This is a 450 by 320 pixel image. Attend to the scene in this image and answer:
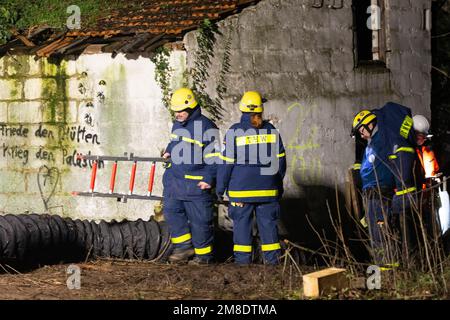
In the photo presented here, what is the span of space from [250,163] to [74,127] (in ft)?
10.5

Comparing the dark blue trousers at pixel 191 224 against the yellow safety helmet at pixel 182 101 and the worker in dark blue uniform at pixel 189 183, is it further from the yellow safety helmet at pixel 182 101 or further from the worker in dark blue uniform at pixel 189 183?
the yellow safety helmet at pixel 182 101

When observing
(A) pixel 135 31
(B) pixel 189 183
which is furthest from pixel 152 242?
(A) pixel 135 31

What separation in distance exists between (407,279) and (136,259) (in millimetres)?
3916

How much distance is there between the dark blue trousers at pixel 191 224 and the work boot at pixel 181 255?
46 millimetres

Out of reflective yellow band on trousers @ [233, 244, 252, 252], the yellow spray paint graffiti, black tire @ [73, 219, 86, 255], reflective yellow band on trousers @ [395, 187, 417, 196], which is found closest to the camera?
reflective yellow band on trousers @ [395, 187, 417, 196]

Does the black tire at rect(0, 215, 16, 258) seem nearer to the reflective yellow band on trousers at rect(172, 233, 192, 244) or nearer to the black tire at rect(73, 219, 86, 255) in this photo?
the black tire at rect(73, 219, 86, 255)

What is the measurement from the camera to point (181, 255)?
1180 centimetres

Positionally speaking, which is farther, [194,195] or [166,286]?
[194,195]

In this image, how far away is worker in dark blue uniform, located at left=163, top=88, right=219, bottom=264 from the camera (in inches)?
456

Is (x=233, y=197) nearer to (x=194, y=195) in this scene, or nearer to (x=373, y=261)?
(x=194, y=195)

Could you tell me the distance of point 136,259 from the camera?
12031mm

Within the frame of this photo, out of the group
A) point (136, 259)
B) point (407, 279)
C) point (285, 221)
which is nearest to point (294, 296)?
point (407, 279)

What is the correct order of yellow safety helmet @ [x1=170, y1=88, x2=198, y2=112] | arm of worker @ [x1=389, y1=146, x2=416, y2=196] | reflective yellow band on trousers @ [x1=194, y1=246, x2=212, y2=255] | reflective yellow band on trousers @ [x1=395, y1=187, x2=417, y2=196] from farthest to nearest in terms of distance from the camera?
reflective yellow band on trousers @ [x1=194, y1=246, x2=212, y2=255] → yellow safety helmet @ [x1=170, y1=88, x2=198, y2=112] → arm of worker @ [x1=389, y1=146, x2=416, y2=196] → reflective yellow band on trousers @ [x1=395, y1=187, x2=417, y2=196]

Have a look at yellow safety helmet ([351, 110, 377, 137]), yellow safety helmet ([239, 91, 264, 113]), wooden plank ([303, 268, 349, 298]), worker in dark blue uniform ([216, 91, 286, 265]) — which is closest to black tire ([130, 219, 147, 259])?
worker in dark blue uniform ([216, 91, 286, 265])
